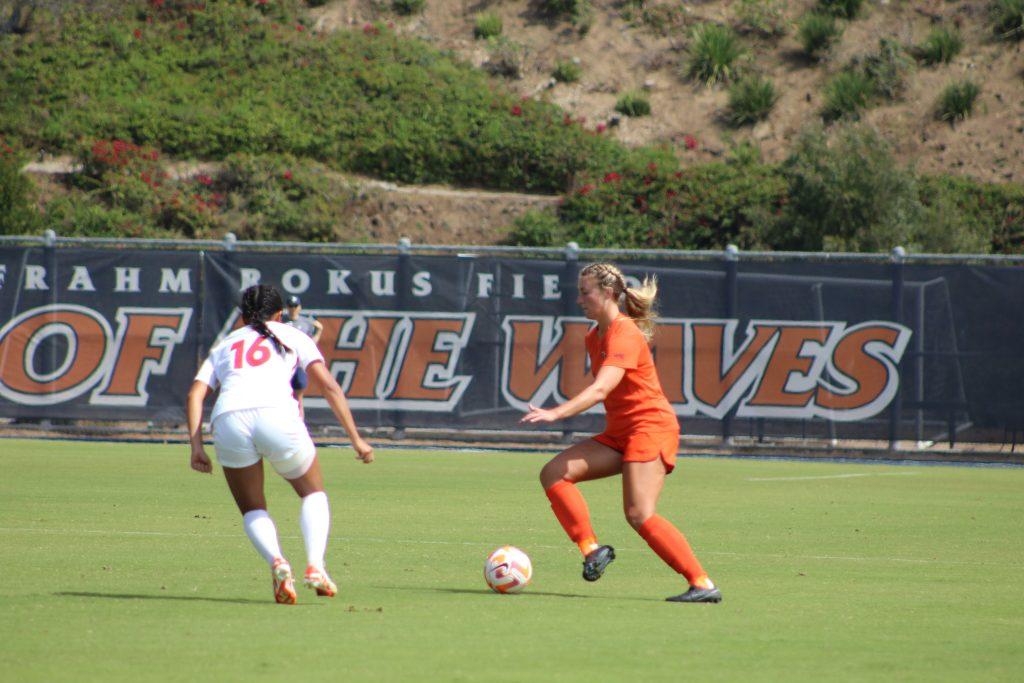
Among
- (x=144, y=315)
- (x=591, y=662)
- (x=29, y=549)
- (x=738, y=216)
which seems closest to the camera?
(x=591, y=662)

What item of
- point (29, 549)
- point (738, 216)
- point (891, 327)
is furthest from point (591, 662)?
point (738, 216)

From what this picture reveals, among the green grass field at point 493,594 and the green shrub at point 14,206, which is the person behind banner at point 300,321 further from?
the green shrub at point 14,206

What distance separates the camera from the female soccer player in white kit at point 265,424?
7863 millimetres

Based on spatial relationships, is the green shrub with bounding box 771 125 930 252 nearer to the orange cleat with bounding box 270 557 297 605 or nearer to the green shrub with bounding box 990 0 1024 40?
the green shrub with bounding box 990 0 1024 40

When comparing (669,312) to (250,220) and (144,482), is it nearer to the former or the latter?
(144,482)

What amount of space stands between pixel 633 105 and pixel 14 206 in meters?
17.8

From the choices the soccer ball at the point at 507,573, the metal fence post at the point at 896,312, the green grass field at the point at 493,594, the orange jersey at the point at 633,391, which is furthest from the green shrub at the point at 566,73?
the soccer ball at the point at 507,573

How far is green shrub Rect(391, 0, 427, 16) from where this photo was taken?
4694cm

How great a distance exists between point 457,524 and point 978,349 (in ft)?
32.7

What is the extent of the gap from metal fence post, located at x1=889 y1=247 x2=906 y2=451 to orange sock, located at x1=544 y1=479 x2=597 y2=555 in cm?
1204

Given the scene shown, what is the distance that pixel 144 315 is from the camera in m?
21.3

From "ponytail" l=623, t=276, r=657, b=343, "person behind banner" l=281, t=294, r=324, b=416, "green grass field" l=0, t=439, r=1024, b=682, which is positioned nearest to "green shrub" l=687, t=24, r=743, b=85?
"person behind banner" l=281, t=294, r=324, b=416

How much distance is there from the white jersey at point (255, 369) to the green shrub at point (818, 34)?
37427 mm

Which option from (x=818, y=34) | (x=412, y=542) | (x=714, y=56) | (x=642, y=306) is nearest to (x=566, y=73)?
(x=714, y=56)
